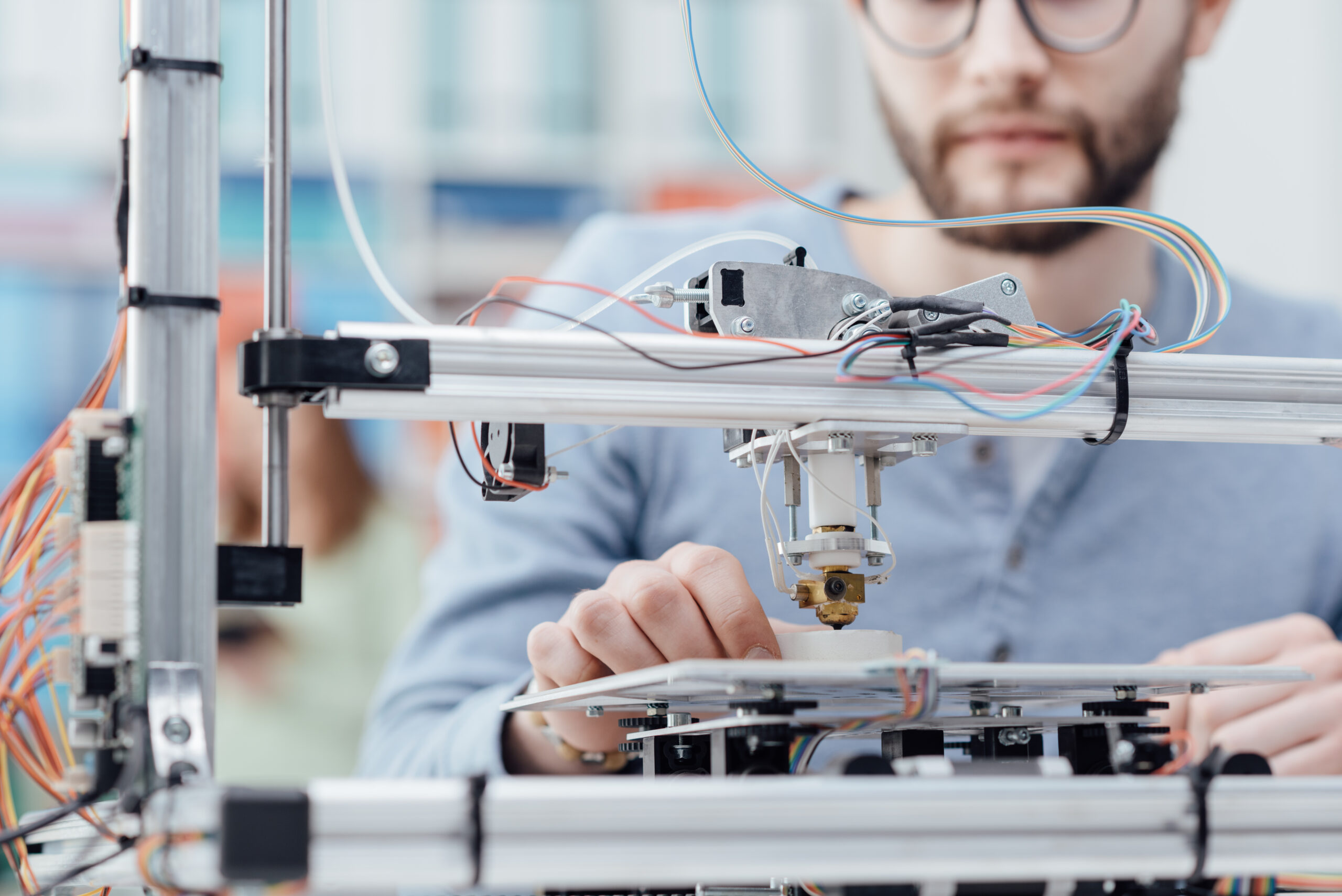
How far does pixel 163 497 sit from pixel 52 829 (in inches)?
8.8

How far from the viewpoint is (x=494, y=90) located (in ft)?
11.8

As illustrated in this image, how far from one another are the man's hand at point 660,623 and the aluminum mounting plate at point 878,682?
46mm

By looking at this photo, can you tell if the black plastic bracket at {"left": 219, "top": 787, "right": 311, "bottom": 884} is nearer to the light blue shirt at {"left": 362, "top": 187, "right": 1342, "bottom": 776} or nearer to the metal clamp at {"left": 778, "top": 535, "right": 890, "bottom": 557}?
the metal clamp at {"left": 778, "top": 535, "right": 890, "bottom": 557}

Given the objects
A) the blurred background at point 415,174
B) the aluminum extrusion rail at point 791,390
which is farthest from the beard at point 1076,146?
the blurred background at point 415,174

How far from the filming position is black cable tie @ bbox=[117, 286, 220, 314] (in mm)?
617

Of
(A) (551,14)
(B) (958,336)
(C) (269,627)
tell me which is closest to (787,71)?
(A) (551,14)

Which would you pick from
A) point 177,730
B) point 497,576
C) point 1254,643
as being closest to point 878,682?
point 177,730

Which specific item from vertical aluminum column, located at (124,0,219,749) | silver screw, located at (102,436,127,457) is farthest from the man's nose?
silver screw, located at (102,436,127,457)

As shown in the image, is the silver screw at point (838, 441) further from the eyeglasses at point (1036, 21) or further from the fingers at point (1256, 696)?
the eyeglasses at point (1036, 21)

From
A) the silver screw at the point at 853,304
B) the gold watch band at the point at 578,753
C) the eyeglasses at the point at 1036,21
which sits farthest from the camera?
the eyeglasses at the point at 1036,21

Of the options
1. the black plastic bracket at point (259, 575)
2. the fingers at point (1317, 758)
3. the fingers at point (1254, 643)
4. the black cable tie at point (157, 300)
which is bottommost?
the fingers at point (1317, 758)

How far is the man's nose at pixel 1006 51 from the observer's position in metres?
1.20

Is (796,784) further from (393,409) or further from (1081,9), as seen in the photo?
(1081,9)

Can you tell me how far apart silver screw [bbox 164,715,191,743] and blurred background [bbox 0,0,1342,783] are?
243cm
